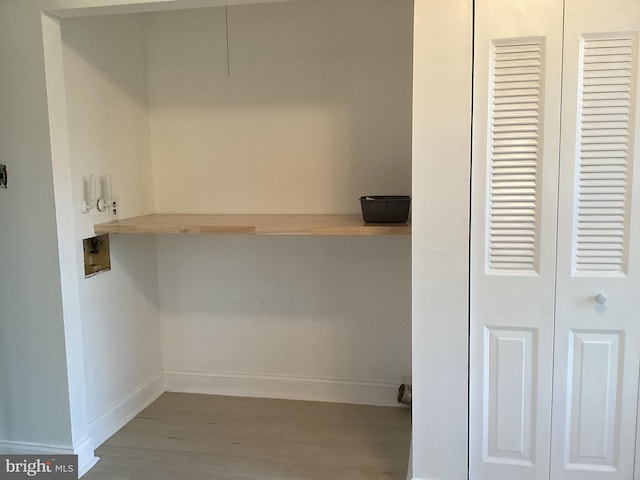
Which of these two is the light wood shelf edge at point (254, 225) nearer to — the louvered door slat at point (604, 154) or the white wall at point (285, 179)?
the white wall at point (285, 179)

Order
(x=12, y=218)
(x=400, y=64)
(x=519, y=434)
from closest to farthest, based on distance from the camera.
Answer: (x=519, y=434) → (x=12, y=218) → (x=400, y=64)

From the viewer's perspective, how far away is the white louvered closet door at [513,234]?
Result: 6.43ft

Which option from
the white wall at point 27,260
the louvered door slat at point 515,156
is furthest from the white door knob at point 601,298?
the white wall at point 27,260

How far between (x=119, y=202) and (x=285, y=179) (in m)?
0.91

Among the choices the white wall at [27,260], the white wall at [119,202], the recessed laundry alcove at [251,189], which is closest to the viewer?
the white wall at [27,260]

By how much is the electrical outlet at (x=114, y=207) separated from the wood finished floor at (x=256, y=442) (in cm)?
116

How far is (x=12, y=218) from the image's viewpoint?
8.00 ft

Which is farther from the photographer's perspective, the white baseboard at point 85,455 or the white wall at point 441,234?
the white baseboard at point 85,455

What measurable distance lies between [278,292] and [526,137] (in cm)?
171

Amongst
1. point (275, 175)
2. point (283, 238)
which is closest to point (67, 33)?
point (275, 175)

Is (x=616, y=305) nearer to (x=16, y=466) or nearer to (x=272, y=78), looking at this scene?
(x=272, y=78)

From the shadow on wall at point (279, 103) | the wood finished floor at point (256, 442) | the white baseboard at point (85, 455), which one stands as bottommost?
the wood finished floor at point (256, 442)

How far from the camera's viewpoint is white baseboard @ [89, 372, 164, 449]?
9.10ft

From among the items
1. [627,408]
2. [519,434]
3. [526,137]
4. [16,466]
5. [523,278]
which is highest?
[526,137]
